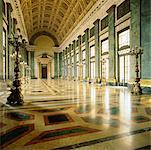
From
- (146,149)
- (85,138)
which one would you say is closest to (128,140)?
(146,149)

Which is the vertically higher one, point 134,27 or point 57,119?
point 134,27

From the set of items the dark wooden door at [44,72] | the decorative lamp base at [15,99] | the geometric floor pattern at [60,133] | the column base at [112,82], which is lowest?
the geometric floor pattern at [60,133]

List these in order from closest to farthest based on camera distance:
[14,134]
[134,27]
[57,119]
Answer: [14,134] < [57,119] < [134,27]

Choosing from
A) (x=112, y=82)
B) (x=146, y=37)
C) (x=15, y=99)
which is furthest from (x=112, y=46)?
(x=15, y=99)

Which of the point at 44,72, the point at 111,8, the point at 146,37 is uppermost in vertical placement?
the point at 111,8

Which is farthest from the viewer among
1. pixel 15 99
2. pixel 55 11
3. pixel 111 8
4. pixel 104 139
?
pixel 55 11

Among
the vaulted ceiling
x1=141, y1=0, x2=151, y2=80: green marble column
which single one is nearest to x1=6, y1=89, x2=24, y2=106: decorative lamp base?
x1=141, y1=0, x2=151, y2=80: green marble column

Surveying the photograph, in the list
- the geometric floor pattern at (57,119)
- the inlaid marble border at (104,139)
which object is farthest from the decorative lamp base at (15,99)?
the inlaid marble border at (104,139)

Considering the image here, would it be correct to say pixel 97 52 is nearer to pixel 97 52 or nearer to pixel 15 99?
pixel 97 52

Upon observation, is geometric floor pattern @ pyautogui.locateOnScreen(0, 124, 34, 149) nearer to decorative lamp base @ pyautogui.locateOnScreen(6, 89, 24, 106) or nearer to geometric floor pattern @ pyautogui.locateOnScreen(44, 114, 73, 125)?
geometric floor pattern @ pyautogui.locateOnScreen(44, 114, 73, 125)

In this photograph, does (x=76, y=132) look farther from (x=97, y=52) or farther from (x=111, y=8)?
(x=97, y=52)

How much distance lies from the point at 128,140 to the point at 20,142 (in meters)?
1.61

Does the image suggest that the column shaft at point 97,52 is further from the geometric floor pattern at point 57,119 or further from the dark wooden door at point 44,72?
the dark wooden door at point 44,72

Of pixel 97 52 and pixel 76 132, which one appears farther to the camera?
pixel 97 52
